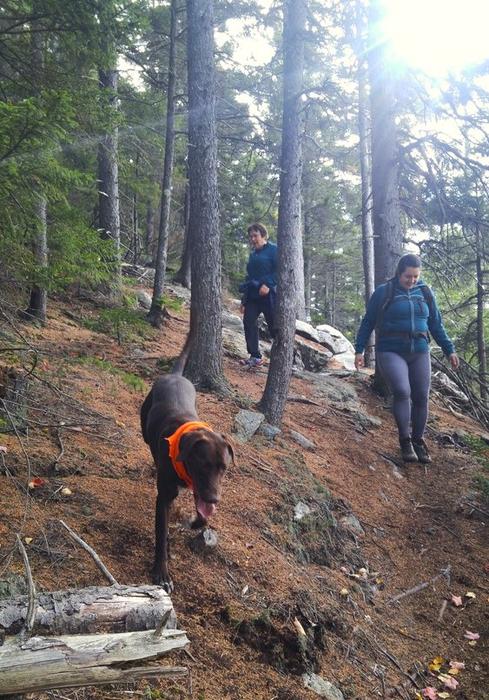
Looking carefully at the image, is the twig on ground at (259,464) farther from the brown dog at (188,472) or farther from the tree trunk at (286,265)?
the brown dog at (188,472)

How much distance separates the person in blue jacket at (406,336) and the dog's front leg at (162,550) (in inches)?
151

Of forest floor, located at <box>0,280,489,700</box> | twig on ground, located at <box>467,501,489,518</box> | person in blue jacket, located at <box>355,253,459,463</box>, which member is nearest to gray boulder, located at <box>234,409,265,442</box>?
forest floor, located at <box>0,280,489,700</box>

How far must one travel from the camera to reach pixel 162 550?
133 inches

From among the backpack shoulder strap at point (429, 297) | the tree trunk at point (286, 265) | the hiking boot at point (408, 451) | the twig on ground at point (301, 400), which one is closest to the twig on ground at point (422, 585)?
the hiking boot at point (408, 451)

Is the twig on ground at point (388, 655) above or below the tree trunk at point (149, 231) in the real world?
below

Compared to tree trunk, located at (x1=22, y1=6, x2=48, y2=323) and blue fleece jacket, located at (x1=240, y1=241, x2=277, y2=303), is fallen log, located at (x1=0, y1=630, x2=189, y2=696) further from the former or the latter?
blue fleece jacket, located at (x1=240, y1=241, x2=277, y2=303)

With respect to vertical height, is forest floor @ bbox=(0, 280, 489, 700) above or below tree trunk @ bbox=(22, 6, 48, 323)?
below

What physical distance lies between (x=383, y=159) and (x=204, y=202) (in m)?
3.68

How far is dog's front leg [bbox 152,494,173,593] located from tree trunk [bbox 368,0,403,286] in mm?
6464

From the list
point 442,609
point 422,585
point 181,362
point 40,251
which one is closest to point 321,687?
point 442,609

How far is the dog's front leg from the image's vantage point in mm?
3320

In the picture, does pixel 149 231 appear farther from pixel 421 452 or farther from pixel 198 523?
pixel 198 523

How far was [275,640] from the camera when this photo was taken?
3.31 metres

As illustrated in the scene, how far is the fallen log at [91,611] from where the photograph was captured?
229 centimetres
